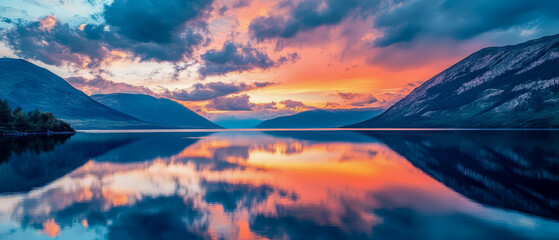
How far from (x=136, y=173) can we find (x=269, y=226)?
24865mm

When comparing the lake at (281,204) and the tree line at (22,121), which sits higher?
the tree line at (22,121)

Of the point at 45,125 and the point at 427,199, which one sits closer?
the point at 427,199

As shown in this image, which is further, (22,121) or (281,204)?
(22,121)

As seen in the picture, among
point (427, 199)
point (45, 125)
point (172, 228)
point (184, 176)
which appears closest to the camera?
point (172, 228)

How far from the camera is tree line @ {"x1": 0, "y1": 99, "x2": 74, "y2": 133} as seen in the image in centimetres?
15125

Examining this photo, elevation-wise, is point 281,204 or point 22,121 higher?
point 22,121

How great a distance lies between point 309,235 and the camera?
1423cm

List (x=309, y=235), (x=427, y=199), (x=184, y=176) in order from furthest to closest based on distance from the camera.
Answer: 1. (x=184, y=176)
2. (x=427, y=199)
3. (x=309, y=235)

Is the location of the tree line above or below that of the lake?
above

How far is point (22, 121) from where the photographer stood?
6073 inches

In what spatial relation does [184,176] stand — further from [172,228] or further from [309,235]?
[309,235]

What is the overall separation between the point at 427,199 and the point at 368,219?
8.11 metres

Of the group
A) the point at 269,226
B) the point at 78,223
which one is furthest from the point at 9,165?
the point at 269,226

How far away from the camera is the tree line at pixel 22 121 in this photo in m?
151
